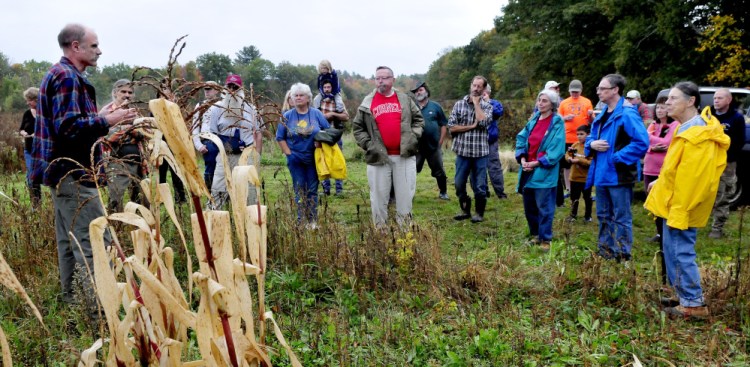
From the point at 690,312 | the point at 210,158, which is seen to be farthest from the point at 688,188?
the point at 210,158

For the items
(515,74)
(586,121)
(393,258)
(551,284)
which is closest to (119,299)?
(393,258)

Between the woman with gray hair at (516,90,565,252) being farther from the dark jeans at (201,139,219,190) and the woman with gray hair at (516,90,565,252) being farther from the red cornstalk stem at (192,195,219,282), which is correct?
the red cornstalk stem at (192,195,219,282)

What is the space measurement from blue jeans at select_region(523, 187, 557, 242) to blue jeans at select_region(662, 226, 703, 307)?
182 centimetres

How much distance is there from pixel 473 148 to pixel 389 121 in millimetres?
1628

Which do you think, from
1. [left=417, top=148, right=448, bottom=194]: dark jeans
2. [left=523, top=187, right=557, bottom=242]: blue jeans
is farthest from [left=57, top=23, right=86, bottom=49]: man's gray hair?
[left=417, top=148, right=448, bottom=194]: dark jeans

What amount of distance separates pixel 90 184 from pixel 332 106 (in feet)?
14.8

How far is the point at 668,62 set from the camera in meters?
22.8

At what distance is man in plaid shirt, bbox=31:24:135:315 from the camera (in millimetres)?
3051

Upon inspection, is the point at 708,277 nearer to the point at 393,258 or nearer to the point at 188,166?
the point at 393,258

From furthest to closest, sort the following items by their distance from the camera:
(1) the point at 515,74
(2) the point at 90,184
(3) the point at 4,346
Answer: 1. (1) the point at 515,74
2. (2) the point at 90,184
3. (3) the point at 4,346

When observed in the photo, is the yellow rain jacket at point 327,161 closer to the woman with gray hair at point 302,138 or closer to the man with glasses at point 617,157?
the woman with gray hair at point 302,138

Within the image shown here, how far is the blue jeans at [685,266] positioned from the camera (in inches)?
142

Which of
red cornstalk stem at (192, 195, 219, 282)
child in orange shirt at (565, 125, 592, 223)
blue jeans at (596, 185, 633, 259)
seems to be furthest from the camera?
child in orange shirt at (565, 125, 592, 223)

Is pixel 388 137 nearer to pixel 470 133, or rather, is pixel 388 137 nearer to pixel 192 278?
pixel 470 133
